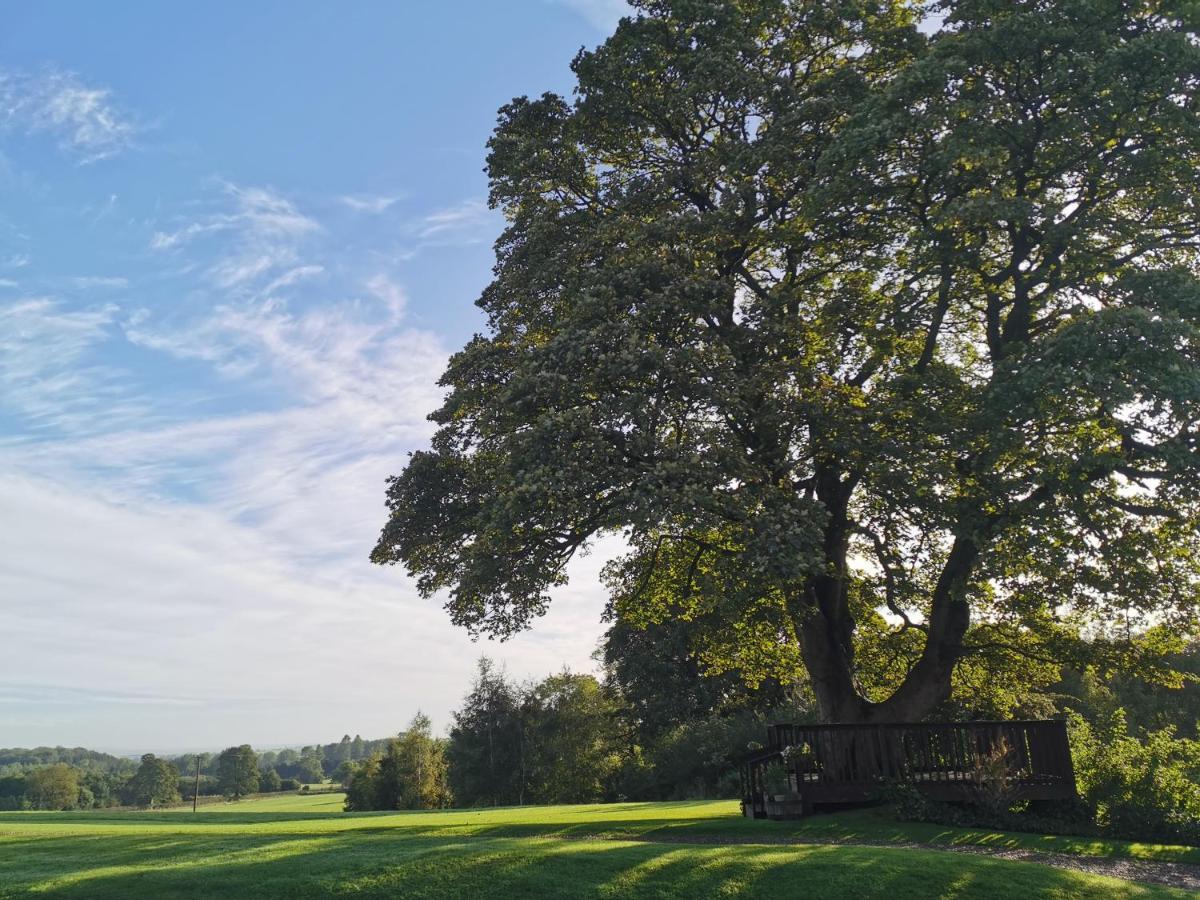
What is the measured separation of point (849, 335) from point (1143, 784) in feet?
42.2

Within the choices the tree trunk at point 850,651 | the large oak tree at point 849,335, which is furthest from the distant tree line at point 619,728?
the large oak tree at point 849,335

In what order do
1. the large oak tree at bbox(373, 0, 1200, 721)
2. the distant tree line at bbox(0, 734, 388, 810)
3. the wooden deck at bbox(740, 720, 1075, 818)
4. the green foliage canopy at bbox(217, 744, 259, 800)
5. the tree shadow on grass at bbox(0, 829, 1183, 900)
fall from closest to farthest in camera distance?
1. the tree shadow on grass at bbox(0, 829, 1183, 900)
2. the large oak tree at bbox(373, 0, 1200, 721)
3. the wooden deck at bbox(740, 720, 1075, 818)
4. the distant tree line at bbox(0, 734, 388, 810)
5. the green foliage canopy at bbox(217, 744, 259, 800)

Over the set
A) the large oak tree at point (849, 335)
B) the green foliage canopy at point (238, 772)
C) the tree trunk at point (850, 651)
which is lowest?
the green foliage canopy at point (238, 772)

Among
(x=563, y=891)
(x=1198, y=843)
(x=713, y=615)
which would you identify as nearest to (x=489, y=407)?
(x=713, y=615)

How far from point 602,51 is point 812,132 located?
255 inches

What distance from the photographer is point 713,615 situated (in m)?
24.1

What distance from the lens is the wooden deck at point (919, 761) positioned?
18875 mm

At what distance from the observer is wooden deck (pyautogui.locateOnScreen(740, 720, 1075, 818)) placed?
1888cm

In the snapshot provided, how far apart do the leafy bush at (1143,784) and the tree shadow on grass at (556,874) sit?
6.90m

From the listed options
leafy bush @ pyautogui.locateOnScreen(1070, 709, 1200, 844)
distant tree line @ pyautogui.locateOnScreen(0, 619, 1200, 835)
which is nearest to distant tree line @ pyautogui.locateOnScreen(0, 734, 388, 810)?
distant tree line @ pyautogui.locateOnScreen(0, 619, 1200, 835)

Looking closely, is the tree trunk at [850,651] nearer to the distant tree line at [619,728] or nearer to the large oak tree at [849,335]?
the large oak tree at [849,335]

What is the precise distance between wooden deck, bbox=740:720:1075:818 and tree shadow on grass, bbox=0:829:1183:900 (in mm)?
5333

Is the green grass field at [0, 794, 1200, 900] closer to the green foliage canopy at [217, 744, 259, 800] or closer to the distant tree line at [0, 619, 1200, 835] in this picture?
the distant tree line at [0, 619, 1200, 835]

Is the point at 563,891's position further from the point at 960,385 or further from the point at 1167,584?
the point at 1167,584
